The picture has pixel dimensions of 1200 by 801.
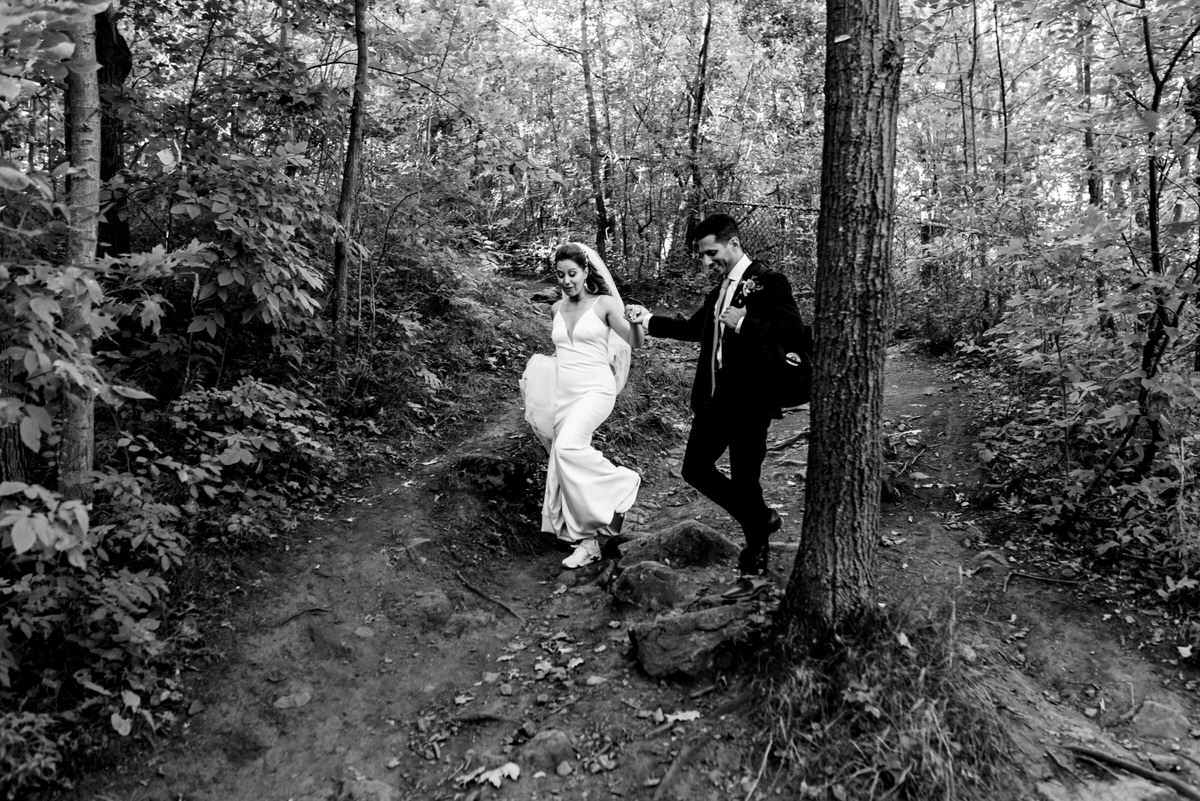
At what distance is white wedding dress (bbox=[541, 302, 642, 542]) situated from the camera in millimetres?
5777

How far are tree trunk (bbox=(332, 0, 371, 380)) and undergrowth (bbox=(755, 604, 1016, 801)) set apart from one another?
5.47 meters

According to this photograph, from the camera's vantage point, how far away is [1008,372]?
861cm

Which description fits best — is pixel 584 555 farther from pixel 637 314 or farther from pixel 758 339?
pixel 758 339

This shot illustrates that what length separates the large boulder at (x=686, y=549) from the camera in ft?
17.7

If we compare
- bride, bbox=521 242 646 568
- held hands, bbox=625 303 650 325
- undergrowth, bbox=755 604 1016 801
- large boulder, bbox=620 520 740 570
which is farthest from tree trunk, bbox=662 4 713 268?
undergrowth, bbox=755 604 1016 801

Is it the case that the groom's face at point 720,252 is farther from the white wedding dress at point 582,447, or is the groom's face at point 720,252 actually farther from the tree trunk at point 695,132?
the tree trunk at point 695,132

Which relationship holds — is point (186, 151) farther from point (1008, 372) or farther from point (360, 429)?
point (1008, 372)

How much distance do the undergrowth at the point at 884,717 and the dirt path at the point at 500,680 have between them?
0.60 ft

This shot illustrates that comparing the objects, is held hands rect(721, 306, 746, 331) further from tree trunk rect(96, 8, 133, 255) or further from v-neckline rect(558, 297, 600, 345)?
tree trunk rect(96, 8, 133, 255)

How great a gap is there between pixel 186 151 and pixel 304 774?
493 cm

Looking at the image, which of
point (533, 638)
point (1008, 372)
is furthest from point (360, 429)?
point (1008, 372)

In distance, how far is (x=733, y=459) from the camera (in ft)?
15.8

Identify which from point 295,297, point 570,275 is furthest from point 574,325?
point 295,297

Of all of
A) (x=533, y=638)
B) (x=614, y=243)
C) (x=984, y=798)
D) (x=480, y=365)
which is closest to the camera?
(x=984, y=798)
